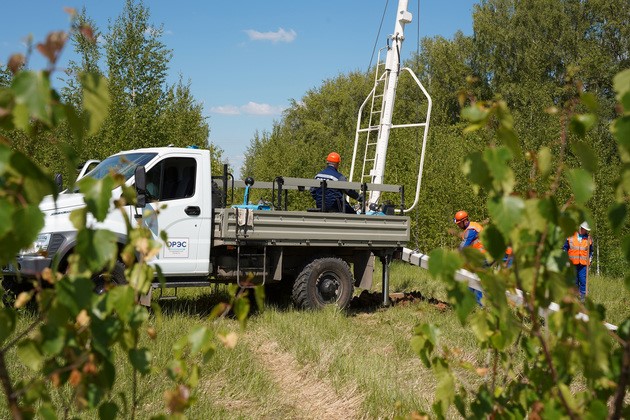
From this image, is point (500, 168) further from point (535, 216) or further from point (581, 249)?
point (581, 249)

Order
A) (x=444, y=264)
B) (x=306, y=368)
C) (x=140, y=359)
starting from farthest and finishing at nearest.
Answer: (x=306, y=368) → (x=140, y=359) → (x=444, y=264)

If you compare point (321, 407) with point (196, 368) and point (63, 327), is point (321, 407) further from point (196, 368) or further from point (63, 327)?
point (63, 327)

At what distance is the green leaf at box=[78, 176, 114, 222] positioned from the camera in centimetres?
139

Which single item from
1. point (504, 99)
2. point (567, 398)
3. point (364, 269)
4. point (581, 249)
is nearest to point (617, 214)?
point (567, 398)

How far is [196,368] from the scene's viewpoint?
1.84 meters

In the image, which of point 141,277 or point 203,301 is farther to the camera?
point 203,301

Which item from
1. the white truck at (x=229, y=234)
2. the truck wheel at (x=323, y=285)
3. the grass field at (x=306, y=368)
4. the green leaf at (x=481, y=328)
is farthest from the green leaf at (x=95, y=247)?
the truck wheel at (x=323, y=285)

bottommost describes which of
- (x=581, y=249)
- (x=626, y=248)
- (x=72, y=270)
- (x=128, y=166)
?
(x=581, y=249)

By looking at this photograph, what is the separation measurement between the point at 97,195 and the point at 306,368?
4964mm

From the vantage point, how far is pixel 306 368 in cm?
614

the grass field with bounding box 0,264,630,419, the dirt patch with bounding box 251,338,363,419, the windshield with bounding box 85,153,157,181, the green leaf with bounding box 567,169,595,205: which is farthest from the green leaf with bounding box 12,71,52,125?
the windshield with bounding box 85,153,157,181

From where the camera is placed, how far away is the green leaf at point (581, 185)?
150 centimetres

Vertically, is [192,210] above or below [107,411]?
above

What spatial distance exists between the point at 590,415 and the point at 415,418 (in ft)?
1.93
